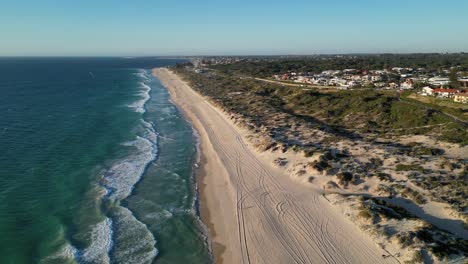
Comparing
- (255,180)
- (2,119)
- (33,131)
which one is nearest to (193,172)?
(255,180)

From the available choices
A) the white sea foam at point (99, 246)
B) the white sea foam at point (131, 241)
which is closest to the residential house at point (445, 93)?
the white sea foam at point (131, 241)

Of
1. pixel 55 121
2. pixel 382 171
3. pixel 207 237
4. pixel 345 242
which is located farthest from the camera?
pixel 55 121

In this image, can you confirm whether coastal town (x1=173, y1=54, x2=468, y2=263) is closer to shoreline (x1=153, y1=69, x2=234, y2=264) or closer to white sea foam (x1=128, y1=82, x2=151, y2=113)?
shoreline (x1=153, y1=69, x2=234, y2=264)

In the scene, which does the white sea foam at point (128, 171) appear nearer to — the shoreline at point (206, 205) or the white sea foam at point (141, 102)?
the shoreline at point (206, 205)

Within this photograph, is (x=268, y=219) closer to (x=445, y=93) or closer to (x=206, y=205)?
(x=206, y=205)

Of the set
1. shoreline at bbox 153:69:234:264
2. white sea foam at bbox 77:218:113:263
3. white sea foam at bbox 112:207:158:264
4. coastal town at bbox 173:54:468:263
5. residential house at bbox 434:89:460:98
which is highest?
residential house at bbox 434:89:460:98

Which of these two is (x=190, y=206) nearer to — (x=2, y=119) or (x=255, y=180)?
(x=255, y=180)

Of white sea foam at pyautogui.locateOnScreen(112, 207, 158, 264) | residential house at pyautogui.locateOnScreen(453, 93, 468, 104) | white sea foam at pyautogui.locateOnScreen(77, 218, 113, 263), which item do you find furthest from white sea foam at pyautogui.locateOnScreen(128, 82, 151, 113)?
residential house at pyautogui.locateOnScreen(453, 93, 468, 104)
